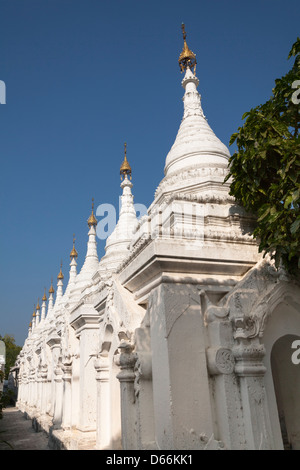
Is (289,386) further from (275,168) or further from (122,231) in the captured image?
(122,231)

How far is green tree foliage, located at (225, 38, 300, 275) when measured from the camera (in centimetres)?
561

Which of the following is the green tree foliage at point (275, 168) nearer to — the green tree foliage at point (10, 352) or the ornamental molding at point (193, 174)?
the ornamental molding at point (193, 174)

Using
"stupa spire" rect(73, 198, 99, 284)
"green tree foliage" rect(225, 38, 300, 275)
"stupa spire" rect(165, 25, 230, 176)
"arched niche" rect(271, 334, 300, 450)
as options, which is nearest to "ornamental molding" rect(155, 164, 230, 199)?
"stupa spire" rect(165, 25, 230, 176)

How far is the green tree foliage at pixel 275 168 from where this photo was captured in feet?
18.4

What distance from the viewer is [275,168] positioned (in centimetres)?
614

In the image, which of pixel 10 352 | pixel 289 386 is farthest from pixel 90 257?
pixel 10 352

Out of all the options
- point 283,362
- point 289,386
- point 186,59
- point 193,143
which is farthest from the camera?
point 186,59

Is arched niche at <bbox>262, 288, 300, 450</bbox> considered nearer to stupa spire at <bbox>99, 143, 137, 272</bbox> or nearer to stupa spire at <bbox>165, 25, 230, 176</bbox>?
stupa spire at <bbox>165, 25, 230, 176</bbox>

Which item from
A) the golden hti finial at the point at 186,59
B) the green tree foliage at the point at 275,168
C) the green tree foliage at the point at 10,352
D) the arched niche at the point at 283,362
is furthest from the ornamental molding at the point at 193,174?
the green tree foliage at the point at 10,352

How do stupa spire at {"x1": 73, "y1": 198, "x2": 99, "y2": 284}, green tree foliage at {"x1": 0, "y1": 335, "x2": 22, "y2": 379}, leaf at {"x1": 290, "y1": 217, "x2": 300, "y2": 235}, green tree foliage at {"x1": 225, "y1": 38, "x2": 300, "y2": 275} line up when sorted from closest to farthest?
leaf at {"x1": 290, "y1": 217, "x2": 300, "y2": 235}, green tree foliage at {"x1": 225, "y1": 38, "x2": 300, "y2": 275}, stupa spire at {"x1": 73, "y1": 198, "x2": 99, "y2": 284}, green tree foliage at {"x1": 0, "y1": 335, "x2": 22, "y2": 379}

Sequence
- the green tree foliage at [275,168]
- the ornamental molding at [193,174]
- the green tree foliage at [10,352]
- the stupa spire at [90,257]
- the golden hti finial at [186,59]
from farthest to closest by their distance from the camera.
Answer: the green tree foliage at [10,352] < the stupa spire at [90,257] < the golden hti finial at [186,59] < the ornamental molding at [193,174] < the green tree foliage at [275,168]

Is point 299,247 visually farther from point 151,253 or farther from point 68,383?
point 68,383

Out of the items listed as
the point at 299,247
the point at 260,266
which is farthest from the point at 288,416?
the point at 299,247
